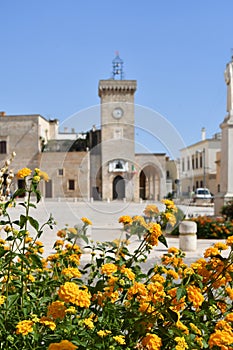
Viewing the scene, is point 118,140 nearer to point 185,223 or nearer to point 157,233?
point 185,223


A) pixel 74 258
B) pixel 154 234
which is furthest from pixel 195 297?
pixel 74 258

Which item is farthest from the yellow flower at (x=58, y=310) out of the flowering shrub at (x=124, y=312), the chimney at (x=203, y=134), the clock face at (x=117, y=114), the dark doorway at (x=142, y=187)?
the chimney at (x=203, y=134)

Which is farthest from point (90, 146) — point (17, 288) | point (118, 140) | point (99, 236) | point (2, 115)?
point (17, 288)

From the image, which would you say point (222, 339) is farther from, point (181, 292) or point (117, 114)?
point (117, 114)

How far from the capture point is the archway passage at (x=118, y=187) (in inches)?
1578

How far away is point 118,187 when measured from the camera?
133 ft

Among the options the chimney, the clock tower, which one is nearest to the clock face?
the clock tower

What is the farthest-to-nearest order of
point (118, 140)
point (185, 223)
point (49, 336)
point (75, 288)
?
point (118, 140) < point (185, 223) < point (49, 336) < point (75, 288)

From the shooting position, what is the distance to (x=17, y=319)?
1762 mm

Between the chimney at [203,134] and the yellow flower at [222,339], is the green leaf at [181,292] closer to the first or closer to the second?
the yellow flower at [222,339]

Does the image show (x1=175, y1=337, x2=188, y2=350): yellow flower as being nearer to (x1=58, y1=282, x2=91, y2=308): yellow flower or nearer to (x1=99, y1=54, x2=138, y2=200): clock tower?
(x1=58, y1=282, x2=91, y2=308): yellow flower

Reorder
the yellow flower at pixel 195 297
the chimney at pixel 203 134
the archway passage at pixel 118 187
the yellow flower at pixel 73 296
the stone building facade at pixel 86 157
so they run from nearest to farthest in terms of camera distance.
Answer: the yellow flower at pixel 73 296 → the yellow flower at pixel 195 297 → the stone building facade at pixel 86 157 → the archway passage at pixel 118 187 → the chimney at pixel 203 134

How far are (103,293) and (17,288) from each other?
41 cm

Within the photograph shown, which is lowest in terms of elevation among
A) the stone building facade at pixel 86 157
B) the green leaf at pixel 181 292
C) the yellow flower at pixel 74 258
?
the yellow flower at pixel 74 258
